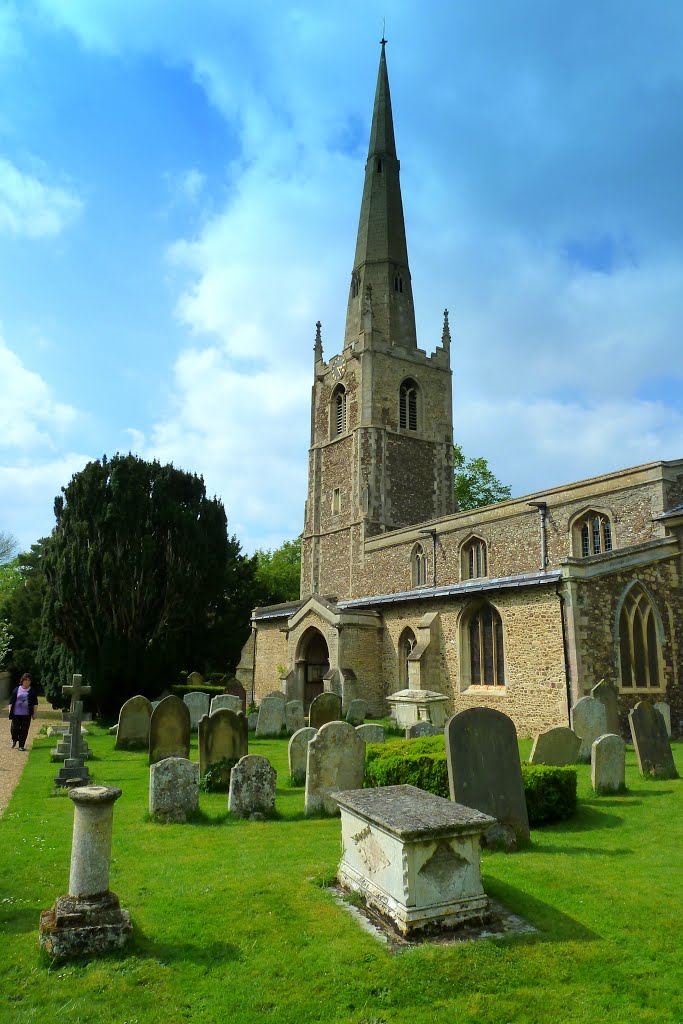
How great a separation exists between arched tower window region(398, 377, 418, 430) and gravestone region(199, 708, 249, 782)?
80.4ft

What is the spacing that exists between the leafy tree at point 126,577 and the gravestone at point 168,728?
8725mm

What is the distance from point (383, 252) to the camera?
36.1 m

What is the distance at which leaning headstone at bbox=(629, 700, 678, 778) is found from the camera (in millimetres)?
9945

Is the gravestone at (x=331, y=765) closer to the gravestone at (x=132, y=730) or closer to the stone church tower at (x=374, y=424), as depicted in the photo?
the gravestone at (x=132, y=730)

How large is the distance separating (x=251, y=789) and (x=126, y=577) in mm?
13272

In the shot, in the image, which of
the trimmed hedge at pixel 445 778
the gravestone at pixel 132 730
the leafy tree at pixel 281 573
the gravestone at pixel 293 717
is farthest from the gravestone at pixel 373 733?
the leafy tree at pixel 281 573

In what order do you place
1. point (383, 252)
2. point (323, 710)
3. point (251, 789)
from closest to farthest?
point (251, 789)
point (323, 710)
point (383, 252)

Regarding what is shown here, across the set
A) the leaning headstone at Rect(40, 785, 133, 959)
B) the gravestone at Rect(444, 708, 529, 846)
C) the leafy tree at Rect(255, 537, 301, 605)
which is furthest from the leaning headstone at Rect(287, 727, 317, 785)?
the leafy tree at Rect(255, 537, 301, 605)

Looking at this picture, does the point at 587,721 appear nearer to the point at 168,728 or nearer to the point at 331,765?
the point at 331,765

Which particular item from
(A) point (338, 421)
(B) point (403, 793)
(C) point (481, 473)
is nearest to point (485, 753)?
(B) point (403, 793)

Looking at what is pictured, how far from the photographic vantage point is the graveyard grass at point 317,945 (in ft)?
12.5

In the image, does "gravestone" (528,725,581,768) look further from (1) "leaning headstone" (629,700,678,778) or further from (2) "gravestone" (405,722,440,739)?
(2) "gravestone" (405,722,440,739)

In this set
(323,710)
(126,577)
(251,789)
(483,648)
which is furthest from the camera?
(126,577)

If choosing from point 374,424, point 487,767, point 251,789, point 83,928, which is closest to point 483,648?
point 251,789
